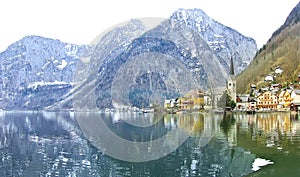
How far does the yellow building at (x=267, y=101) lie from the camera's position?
479ft

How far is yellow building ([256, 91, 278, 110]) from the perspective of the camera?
14588 centimetres

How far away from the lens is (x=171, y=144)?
165ft

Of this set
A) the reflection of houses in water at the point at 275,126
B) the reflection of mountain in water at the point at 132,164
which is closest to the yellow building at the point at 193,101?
the reflection of houses in water at the point at 275,126

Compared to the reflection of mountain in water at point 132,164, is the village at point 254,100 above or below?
above

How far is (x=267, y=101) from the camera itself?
149375mm

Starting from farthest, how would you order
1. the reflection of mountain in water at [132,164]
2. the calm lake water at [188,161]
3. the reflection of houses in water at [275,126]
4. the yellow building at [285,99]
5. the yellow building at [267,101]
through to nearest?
the yellow building at [267,101], the yellow building at [285,99], the reflection of houses in water at [275,126], the reflection of mountain in water at [132,164], the calm lake water at [188,161]

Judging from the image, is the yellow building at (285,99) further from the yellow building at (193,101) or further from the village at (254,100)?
the yellow building at (193,101)

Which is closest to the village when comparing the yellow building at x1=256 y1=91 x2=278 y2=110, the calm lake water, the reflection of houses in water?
the yellow building at x1=256 y1=91 x2=278 y2=110

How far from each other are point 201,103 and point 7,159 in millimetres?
145930

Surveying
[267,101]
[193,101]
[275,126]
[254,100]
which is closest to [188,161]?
[275,126]

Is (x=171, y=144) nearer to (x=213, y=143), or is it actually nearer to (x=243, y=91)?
(x=213, y=143)

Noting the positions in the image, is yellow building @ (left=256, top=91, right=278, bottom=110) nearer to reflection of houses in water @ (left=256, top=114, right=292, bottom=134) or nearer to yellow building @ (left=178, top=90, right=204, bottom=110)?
yellow building @ (left=178, top=90, right=204, bottom=110)

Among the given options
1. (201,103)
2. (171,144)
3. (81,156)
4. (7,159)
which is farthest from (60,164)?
(201,103)

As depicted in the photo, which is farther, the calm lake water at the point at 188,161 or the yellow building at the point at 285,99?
the yellow building at the point at 285,99
